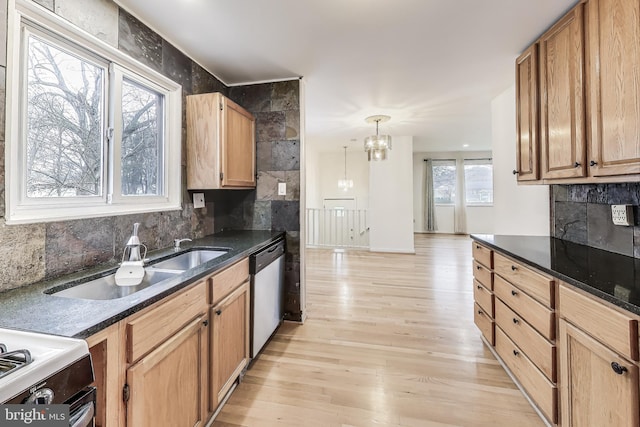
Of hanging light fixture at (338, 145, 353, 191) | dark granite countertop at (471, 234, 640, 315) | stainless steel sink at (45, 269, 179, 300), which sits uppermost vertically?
hanging light fixture at (338, 145, 353, 191)

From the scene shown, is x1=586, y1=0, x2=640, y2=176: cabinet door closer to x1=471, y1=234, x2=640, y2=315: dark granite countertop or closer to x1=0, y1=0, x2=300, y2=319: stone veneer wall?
x1=471, y1=234, x2=640, y2=315: dark granite countertop

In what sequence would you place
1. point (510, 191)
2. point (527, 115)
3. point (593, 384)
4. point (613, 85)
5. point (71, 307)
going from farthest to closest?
1. point (510, 191)
2. point (527, 115)
3. point (613, 85)
4. point (593, 384)
5. point (71, 307)

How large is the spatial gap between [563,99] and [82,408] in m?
2.61

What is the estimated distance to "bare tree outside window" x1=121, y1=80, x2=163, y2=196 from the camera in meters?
1.86

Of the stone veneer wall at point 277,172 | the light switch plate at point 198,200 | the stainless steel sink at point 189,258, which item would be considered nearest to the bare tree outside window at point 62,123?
the stainless steel sink at point 189,258

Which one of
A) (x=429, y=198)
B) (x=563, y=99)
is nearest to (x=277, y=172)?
(x=563, y=99)

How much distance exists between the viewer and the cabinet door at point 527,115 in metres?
2.03

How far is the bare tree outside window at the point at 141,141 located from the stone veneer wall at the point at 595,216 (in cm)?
306

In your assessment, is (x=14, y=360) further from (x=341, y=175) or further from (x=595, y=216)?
(x=341, y=175)

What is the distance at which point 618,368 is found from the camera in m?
1.02

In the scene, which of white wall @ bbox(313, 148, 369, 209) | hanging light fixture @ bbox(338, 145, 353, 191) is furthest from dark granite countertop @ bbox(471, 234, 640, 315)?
white wall @ bbox(313, 148, 369, 209)

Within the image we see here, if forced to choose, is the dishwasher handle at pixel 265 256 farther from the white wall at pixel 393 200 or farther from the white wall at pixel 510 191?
the white wall at pixel 393 200

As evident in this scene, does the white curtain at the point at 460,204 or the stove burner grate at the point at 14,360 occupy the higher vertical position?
the white curtain at the point at 460,204

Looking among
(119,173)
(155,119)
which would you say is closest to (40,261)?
(119,173)
